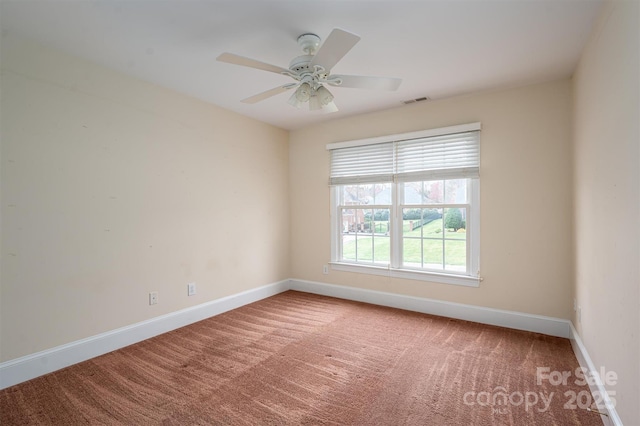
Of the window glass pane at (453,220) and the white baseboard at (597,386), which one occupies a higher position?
the window glass pane at (453,220)

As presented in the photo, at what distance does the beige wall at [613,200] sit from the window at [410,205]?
112cm

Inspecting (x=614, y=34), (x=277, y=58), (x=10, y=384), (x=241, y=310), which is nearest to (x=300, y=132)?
(x=277, y=58)

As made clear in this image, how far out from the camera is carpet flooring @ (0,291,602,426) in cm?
192

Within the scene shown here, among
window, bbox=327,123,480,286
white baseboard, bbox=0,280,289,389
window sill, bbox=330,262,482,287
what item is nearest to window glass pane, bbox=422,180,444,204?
window, bbox=327,123,480,286

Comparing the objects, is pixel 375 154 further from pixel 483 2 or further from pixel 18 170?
pixel 18 170

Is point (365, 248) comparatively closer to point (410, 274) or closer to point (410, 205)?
point (410, 274)

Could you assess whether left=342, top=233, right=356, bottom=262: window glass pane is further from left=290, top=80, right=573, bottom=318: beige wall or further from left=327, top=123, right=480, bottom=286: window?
left=290, top=80, right=573, bottom=318: beige wall

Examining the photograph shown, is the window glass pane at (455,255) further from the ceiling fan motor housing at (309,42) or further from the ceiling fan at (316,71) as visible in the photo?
the ceiling fan motor housing at (309,42)

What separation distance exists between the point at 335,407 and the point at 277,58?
2.72 metres

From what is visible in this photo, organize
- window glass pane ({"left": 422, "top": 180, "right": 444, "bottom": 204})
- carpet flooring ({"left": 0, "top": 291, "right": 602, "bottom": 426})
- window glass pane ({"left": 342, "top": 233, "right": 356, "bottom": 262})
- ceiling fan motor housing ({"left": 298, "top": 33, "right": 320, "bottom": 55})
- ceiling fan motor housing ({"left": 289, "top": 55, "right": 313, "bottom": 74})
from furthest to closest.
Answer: window glass pane ({"left": 342, "top": 233, "right": 356, "bottom": 262}) < window glass pane ({"left": 422, "top": 180, "right": 444, "bottom": 204}) < ceiling fan motor housing ({"left": 298, "top": 33, "right": 320, "bottom": 55}) < ceiling fan motor housing ({"left": 289, "top": 55, "right": 313, "bottom": 74}) < carpet flooring ({"left": 0, "top": 291, "right": 602, "bottom": 426})

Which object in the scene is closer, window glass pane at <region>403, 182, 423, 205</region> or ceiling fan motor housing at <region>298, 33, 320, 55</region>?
ceiling fan motor housing at <region>298, 33, 320, 55</region>

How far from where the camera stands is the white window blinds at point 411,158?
3.50m

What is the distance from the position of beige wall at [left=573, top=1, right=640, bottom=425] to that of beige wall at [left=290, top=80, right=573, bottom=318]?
1.69 feet

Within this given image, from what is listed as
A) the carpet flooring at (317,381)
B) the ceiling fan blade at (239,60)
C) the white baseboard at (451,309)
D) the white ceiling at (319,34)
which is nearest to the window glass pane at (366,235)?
the white baseboard at (451,309)
